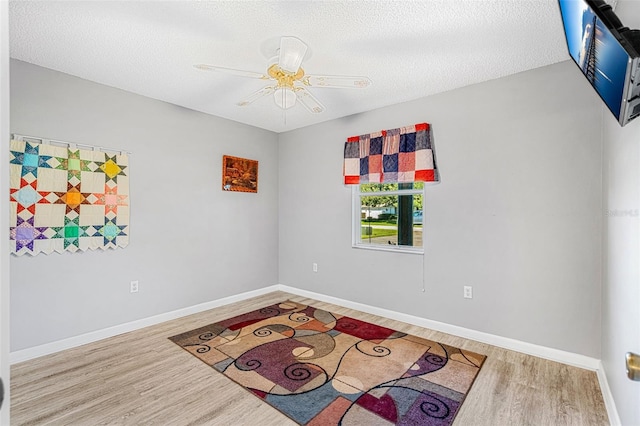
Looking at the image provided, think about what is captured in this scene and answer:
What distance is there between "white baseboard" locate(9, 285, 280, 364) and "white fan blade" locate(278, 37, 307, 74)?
9.57ft

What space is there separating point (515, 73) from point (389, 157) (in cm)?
136

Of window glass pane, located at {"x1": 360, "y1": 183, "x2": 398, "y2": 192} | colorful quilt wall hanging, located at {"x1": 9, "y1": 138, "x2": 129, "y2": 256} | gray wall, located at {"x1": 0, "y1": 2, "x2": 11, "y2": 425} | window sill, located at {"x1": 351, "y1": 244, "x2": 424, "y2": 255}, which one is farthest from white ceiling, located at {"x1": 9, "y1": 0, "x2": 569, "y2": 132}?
window sill, located at {"x1": 351, "y1": 244, "x2": 424, "y2": 255}

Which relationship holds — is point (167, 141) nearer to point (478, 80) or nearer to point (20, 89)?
point (20, 89)

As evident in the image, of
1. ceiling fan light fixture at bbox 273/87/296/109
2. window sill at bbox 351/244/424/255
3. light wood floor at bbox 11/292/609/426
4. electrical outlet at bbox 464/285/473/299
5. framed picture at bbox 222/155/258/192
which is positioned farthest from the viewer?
framed picture at bbox 222/155/258/192

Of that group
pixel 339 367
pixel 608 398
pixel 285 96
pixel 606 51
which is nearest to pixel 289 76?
pixel 285 96

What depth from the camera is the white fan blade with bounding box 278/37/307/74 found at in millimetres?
1822

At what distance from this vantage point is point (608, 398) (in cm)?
190

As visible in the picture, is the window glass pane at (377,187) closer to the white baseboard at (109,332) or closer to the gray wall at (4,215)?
the white baseboard at (109,332)

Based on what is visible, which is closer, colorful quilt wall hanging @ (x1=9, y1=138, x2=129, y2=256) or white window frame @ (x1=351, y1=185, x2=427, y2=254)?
colorful quilt wall hanging @ (x1=9, y1=138, x2=129, y2=256)

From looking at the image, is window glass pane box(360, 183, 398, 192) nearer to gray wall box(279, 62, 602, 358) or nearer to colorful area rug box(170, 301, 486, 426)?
gray wall box(279, 62, 602, 358)

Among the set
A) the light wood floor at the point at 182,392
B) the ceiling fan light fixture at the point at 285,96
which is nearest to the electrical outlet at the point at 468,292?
the light wood floor at the point at 182,392

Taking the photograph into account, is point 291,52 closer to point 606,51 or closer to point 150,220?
point 606,51

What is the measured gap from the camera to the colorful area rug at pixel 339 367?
1.88m

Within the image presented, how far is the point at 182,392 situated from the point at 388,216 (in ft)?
8.83
